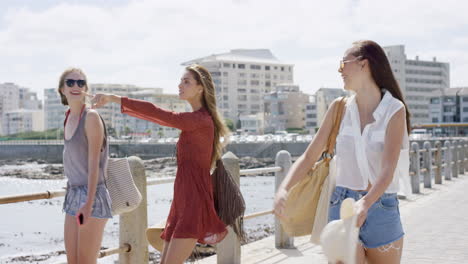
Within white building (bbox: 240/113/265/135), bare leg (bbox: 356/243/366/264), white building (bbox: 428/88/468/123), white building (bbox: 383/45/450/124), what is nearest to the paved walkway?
bare leg (bbox: 356/243/366/264)

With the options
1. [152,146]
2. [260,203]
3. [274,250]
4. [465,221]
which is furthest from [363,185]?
[152,146]

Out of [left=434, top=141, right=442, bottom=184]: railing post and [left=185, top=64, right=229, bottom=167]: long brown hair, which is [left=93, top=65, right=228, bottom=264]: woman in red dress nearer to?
[left=185, top=64, right=229, bottom=167]: long brown hair

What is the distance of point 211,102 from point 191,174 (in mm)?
497

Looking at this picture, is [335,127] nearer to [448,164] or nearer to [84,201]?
[84,201]

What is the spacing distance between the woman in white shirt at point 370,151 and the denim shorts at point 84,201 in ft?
3.76

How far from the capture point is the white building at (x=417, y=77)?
169 metres

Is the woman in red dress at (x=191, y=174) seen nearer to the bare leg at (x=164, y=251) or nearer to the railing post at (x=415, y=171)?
the bare leg at (x=164, y=251)

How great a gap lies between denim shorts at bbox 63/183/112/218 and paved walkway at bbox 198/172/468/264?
3464mm

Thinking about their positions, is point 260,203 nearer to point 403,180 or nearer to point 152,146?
point 403,180

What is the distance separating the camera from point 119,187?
382 centimetres

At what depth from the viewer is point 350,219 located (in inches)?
108

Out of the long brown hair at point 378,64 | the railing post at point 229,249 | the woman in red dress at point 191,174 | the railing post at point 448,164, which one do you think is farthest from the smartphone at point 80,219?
the railing post at point 448,164

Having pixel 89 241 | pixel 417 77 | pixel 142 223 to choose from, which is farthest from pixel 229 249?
pixel 417 77

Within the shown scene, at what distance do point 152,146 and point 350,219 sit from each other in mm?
109669
